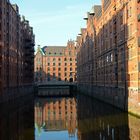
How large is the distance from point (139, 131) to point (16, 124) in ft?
48.0

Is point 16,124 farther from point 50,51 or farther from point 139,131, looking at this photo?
point 50,51

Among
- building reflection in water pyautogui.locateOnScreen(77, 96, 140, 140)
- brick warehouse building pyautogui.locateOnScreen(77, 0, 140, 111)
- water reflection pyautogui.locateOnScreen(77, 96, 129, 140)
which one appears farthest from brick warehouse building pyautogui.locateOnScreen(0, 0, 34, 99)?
building reflection in water pyautogui.locateOnScreen(77, 96, 140, 140)

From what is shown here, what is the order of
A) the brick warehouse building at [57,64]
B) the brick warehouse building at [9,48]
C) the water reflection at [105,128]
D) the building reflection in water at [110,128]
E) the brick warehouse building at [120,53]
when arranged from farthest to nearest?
the brick warehouse building at [57,64] → the brick warehouse building at [9,48] → the brick warehouse building at [120,53] → the water reflection at [105,128] → the building reflection in water at [110,128]

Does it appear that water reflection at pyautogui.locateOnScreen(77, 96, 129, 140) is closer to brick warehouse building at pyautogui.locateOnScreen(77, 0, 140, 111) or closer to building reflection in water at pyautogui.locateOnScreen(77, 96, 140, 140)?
building reflection in water at pyautogui.locateOnScreen(77, 96, 140, 140)

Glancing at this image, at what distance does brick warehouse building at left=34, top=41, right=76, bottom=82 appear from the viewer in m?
162

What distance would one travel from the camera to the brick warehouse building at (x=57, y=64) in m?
162

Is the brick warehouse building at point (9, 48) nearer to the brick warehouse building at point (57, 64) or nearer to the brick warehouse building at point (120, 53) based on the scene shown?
the brick warehouse building at point (120, 53)

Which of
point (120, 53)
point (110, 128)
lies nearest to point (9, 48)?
point (120, 53)

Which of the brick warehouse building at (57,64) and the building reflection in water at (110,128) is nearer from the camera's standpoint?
the building reflection in water at (110,128)

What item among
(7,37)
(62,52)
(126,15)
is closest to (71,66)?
(62,52)

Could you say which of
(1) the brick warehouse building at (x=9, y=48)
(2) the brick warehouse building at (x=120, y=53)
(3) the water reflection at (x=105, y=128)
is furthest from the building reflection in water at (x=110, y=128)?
(1) the brick warehouse building at (x=9, y=48)

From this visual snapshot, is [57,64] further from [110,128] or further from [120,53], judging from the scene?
[110,128]

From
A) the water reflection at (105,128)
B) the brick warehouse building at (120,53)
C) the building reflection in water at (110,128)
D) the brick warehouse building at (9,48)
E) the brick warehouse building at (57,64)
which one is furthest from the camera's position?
the brick warehouse building at (57,64)

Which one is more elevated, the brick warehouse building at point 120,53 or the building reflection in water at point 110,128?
the brick warehouse building at point 120,53
